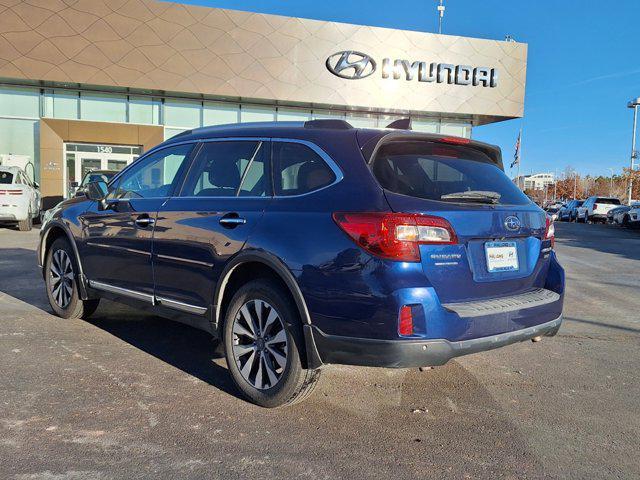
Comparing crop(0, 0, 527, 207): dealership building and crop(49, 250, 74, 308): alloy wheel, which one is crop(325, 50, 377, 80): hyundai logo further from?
crop(49, 250, 74, 308): alloy wheel

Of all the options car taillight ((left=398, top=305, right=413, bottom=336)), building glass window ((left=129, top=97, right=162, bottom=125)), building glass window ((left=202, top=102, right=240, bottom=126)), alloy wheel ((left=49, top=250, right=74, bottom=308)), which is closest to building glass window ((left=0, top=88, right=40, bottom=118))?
building glass window ((left=129, top=97, right=162, bottom=125))

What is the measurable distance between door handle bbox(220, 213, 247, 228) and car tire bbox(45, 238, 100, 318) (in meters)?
2.34

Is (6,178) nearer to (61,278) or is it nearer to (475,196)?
(61,278)

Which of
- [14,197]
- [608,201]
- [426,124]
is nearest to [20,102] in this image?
[14,197]

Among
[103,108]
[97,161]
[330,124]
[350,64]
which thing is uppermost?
[350,64]

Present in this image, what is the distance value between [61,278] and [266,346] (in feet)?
10.2

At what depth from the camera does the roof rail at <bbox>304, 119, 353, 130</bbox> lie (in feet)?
11.8

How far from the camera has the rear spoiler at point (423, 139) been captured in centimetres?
332

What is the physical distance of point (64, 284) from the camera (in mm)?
5586

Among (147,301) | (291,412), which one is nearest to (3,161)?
(147,301)

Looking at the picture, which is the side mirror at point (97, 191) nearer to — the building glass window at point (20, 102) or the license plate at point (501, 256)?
the license plate at point (501, 256)

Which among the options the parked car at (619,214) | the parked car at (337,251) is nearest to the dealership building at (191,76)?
the parked car at (619,214)

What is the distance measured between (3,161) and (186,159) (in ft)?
62.1

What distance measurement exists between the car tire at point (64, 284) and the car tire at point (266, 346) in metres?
2.42
